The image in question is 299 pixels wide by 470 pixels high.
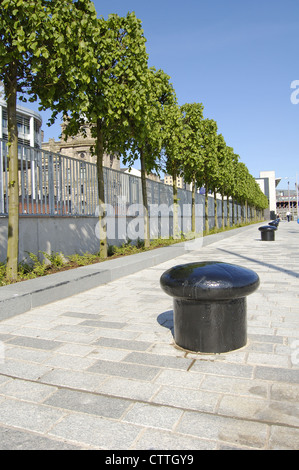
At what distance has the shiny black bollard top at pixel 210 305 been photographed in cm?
365

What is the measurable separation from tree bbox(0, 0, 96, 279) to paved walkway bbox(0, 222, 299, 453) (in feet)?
10.6

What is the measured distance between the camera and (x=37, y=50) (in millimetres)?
6094

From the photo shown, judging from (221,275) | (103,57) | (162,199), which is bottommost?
(221,275)

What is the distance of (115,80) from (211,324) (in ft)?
25.5

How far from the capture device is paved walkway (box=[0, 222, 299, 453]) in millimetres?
2400

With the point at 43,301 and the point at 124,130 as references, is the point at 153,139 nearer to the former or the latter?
the point at 124,130

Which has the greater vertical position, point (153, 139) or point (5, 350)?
point (153, 139)

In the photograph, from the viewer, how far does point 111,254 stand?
1202 cm

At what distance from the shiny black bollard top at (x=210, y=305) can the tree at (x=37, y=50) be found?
4219 millimetres

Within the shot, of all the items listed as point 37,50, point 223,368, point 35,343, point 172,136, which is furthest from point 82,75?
point 172,136

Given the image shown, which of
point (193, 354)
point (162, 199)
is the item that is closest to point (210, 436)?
point (193, 354)

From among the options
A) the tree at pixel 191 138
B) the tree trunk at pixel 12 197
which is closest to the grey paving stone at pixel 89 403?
the tree trunk at pixel 12 197

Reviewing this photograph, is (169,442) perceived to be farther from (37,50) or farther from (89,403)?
(37,50)

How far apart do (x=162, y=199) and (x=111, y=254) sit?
9.53 meters
